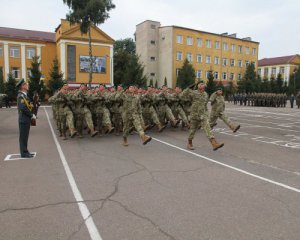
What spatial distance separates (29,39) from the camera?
51.0 meters

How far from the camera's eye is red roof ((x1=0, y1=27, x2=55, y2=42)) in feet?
166

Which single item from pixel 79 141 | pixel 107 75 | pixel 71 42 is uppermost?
pixel 71 42

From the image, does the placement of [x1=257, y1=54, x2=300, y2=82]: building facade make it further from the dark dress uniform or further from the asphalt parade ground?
the dark dress uniform

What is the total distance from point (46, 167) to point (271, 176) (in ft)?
16.1

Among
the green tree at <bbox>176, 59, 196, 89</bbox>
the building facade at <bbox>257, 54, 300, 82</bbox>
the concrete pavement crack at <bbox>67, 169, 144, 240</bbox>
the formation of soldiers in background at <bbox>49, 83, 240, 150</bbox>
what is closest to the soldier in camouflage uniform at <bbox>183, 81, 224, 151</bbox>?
the formation of soldiers in background at <bbox>49, 83, 240, 150</bbox>

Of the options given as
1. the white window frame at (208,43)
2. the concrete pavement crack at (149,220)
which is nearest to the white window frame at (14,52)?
the white window frame at (208,43)

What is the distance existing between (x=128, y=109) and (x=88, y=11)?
1226 inches

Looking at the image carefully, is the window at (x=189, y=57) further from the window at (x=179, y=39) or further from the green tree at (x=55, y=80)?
the green tree at (x=55, y=80)

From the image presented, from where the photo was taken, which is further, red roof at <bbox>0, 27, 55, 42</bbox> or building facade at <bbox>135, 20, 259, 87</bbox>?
building facade at <bbox>135, 20, 259, 87</bbox>

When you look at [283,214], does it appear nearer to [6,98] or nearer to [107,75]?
[6,98]

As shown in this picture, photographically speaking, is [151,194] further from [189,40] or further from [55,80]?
[189,40]

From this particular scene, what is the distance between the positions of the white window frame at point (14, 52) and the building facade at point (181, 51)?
2347 centimetres

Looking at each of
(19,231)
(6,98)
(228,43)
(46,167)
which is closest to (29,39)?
(6,98)

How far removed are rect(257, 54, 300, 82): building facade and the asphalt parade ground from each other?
83.8m
